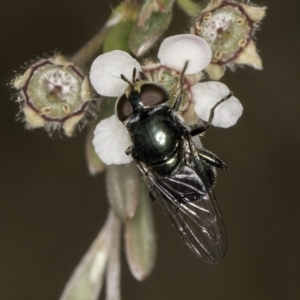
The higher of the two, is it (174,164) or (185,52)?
(185,52)

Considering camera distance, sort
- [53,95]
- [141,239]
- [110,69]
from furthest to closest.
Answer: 1. [141,239]
2. [53,95]
3. [110,69]

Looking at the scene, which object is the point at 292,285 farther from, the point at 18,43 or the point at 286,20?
the point at 18,43

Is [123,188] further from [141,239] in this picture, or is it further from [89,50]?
[89,50]

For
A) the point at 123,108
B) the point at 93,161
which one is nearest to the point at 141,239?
the point at 93,161

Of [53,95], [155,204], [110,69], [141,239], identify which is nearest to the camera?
[110,69]

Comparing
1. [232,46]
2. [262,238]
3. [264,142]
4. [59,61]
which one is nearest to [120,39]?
[59,61]

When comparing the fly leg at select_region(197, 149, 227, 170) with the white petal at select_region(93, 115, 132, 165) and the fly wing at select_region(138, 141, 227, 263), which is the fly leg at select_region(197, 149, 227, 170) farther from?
the white petal at select_region(93, 115, 132, 165)
